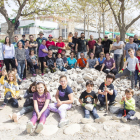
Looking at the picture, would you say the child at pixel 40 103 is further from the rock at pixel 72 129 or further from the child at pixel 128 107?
the child at pixel 128 107

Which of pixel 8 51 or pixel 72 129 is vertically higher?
pixel 8 51

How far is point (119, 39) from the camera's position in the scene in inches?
306

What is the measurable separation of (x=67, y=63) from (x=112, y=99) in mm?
3915

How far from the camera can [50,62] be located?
7.53 meters

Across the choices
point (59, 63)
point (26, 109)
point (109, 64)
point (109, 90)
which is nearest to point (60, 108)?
point (26, 109)

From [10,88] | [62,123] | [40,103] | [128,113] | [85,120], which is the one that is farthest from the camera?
[10,88]

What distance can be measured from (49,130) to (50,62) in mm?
4400

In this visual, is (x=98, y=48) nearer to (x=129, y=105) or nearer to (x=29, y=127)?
(x=129, y=105)

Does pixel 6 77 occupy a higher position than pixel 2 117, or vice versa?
pixel 6 77

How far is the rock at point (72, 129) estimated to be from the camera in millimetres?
3364

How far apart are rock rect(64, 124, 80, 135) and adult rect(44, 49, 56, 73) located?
416 centimetres

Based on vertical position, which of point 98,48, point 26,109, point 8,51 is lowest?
point 26,109

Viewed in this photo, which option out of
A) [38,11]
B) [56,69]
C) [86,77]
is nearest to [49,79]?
[56,69]

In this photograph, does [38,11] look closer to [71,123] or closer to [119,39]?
[119,39]
